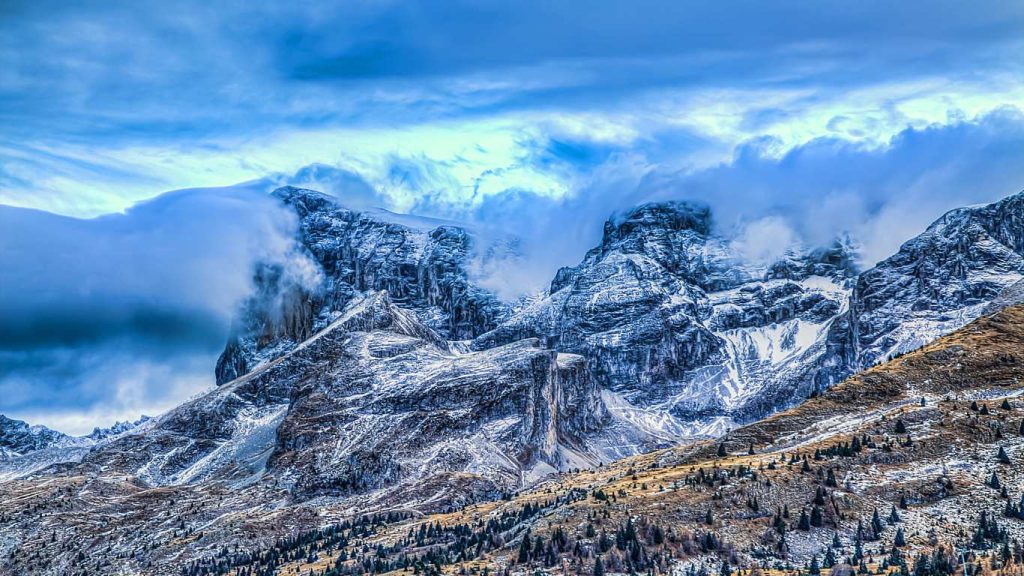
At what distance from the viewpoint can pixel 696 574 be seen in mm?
189500

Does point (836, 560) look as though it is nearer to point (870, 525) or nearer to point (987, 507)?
point (870, 525)

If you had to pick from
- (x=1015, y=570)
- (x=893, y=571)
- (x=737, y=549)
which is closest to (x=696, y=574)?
(x=737, y=549)

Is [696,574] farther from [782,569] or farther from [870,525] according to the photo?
[870,525]

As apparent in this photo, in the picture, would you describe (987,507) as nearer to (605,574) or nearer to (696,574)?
(696,574)

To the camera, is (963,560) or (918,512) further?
(918,512)

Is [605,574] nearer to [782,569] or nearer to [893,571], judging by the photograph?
[782,569]

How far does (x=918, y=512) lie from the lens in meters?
199

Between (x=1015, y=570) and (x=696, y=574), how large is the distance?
165ft

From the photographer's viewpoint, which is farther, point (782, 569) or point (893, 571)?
point (782, 569)

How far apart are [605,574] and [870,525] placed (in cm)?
4803

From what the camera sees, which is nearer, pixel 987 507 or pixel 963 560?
pixel 963 560

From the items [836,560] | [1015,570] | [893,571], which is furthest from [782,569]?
[1015,570]

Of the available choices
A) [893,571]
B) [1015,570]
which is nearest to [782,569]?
[893,571]

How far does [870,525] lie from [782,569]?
2050cm
